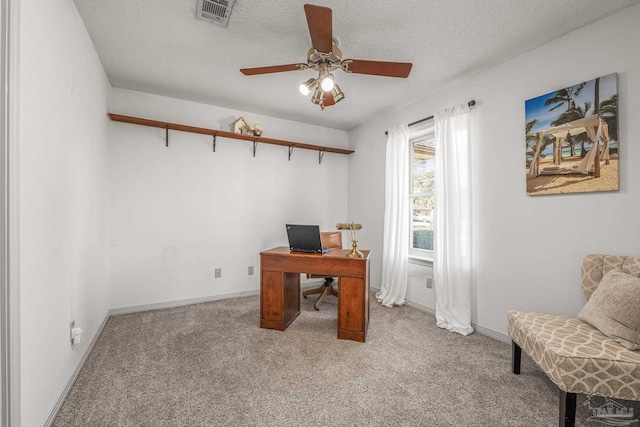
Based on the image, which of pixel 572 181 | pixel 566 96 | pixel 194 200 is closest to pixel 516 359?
pixel 572 181

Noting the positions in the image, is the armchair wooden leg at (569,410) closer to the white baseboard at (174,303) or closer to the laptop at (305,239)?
the laptop at (305,239)

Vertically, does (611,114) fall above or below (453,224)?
above

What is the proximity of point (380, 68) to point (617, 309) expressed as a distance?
211cm

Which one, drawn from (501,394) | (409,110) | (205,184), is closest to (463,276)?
(501,394)

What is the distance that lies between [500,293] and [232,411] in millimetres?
2485

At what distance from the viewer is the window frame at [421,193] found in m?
3.44

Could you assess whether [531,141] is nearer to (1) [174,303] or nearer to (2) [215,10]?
(2) [215,10]

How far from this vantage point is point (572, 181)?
2.17 metres

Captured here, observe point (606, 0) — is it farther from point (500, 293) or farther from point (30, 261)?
point (30, 261)

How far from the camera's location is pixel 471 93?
2.91 m

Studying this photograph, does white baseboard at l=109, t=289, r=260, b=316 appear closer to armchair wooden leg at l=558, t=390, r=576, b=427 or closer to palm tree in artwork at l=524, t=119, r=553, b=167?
armchair wooden leg at l=558, t=390, r=576, b=427

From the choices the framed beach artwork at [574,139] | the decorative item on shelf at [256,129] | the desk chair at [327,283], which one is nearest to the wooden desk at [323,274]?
the desk chair at [327,283]

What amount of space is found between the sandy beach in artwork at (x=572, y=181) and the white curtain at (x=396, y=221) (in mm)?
1409

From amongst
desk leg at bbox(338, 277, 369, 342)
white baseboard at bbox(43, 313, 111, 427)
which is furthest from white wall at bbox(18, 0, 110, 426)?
desk leg at bbox(338, 277, 369, 342)
